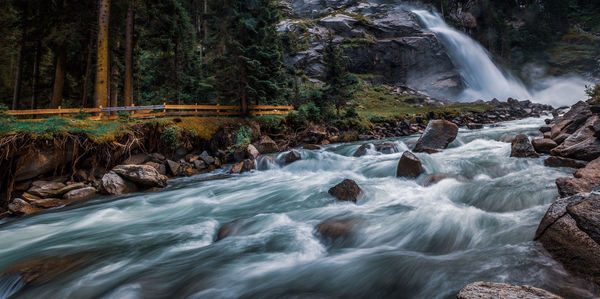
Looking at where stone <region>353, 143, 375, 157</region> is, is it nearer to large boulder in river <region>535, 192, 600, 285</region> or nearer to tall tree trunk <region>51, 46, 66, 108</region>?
large boulder in river <region>535, 192, 600, 285</region>

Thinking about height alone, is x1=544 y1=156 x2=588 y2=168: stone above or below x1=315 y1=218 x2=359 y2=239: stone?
above

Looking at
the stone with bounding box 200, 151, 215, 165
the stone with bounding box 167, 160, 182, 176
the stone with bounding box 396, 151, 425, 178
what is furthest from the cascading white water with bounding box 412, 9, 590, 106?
the stone with bounding box 167, 160, 182, 176

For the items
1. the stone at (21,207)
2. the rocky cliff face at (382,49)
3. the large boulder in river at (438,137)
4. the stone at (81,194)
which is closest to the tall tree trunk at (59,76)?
the stone at (81,194)

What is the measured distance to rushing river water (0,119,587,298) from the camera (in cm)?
375

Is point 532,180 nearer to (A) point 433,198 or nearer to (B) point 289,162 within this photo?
(A) point 433,198

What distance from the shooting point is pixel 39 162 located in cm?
960

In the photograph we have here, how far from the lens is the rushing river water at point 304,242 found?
375 centimetres

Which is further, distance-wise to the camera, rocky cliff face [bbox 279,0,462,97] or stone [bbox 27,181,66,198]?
rocky cliff face [bbox 279,0,462,97]

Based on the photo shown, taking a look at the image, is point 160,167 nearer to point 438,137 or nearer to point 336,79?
point 438,137

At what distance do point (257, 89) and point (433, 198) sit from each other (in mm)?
13289

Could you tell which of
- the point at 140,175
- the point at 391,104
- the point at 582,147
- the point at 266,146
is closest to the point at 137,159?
the point at 140,175

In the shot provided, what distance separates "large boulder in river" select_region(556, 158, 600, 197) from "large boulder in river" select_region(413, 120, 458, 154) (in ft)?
26.0

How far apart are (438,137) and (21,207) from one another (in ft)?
52.1

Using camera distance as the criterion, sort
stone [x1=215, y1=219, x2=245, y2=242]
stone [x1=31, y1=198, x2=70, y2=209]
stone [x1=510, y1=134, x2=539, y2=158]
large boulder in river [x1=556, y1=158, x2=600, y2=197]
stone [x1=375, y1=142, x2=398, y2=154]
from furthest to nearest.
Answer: stone [x1=375, y1=142, x2=398, y2=154]
stone [x1=510, y1=134, x2=539, y2=158]
stone [x1=31, y1=198, x2=70, y2=209]
stone [x1=215, y1=219, x2=245, y2=242]
large boulder in river [x1=556, y1=158, x2=600, y2=197]
